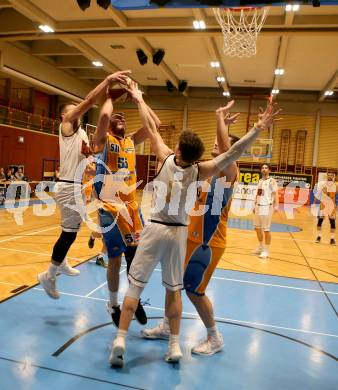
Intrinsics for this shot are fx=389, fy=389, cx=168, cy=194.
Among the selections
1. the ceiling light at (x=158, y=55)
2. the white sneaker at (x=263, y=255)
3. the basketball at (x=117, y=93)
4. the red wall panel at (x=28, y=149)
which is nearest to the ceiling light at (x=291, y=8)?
the ceiling light at (x=158, y=55)

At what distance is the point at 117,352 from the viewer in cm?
325

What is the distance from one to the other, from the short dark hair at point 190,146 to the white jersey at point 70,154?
1.76m

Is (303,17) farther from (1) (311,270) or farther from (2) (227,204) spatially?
(2) (227,204)

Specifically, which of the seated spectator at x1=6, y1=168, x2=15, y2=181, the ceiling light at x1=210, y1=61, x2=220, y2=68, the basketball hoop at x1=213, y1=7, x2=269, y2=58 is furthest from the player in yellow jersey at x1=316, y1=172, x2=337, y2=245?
the seated spectator at x1=6, y1=168, x2=15, y2=181

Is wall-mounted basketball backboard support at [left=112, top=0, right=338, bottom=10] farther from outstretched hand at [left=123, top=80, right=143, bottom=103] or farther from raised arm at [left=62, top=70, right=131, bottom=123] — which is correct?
outstretched hand at [left=123, top=80, right=143, bottom=103]

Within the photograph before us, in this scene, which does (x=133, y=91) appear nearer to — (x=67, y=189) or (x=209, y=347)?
(x=67, y=189)

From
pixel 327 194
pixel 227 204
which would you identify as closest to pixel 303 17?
pixel 327 194

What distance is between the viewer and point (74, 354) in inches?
139

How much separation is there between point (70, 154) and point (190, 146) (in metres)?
1.90

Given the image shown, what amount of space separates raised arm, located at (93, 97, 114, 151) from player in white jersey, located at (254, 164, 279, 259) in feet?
18.5

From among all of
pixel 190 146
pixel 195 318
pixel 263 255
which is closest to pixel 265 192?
pixel 263 255

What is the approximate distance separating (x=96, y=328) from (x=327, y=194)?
9.08 meters

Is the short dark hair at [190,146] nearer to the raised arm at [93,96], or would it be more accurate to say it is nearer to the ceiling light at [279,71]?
the raised arm at [93,96]

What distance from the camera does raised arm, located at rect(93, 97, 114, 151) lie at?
3674mm
